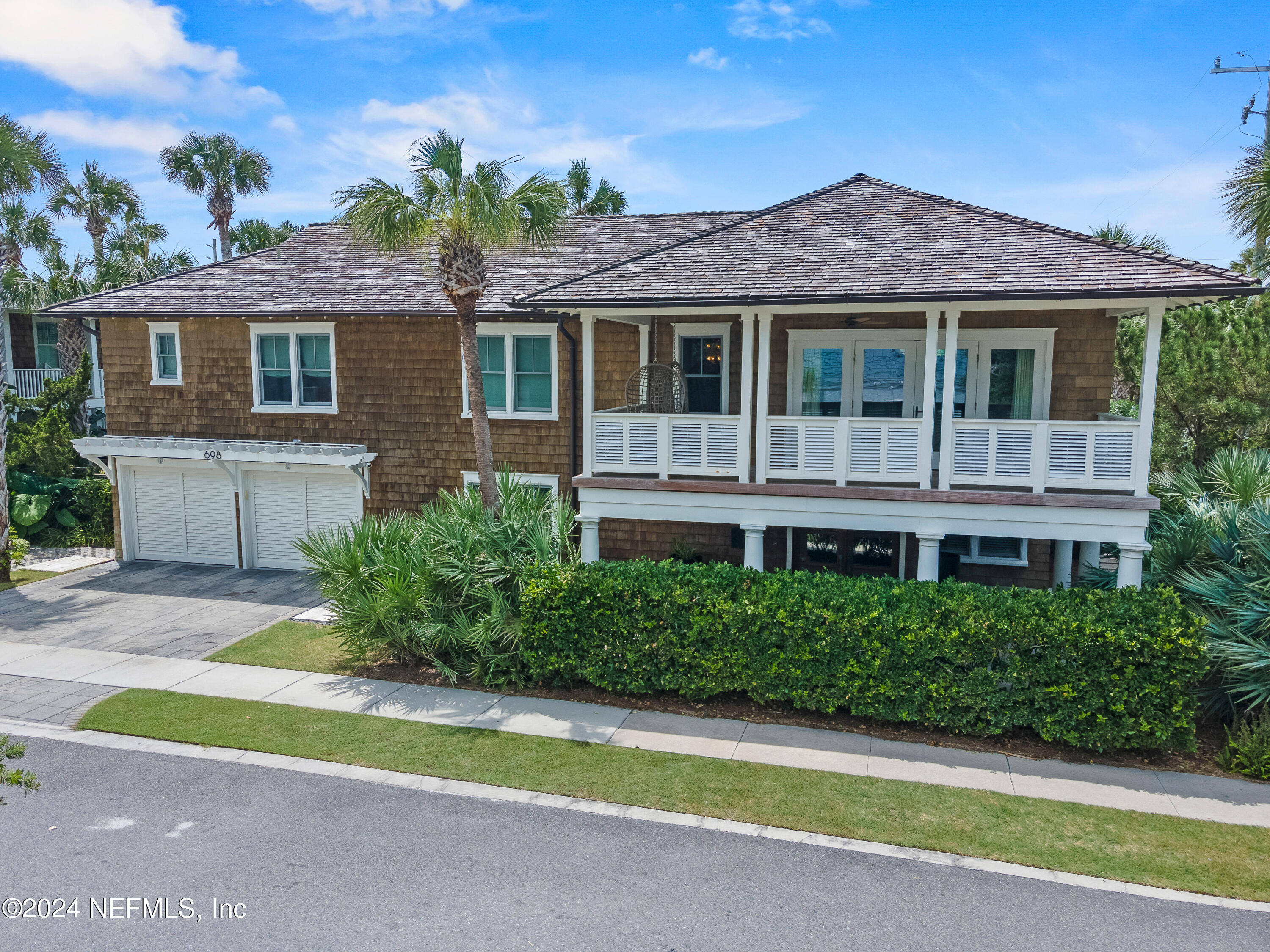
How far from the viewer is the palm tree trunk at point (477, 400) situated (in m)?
12.3

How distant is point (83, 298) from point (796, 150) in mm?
15714

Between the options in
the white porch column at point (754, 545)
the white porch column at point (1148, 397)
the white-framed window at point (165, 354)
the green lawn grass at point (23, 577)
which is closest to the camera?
the white porch column at point (1148, 397)

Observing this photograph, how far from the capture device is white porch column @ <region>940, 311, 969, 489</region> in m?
11.3

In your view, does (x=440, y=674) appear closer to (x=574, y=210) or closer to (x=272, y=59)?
(x=272, y=59)

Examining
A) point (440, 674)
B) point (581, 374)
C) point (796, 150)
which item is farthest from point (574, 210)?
point (440, 674)

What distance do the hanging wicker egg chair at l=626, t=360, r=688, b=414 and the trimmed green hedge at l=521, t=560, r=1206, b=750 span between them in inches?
153

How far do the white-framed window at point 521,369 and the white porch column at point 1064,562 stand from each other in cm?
881

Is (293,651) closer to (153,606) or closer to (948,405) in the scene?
(153,606)

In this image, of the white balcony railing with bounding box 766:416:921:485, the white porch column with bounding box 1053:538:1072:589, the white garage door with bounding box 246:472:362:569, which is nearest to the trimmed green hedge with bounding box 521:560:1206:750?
the white balcony railing with bounding box 766:416:921:485

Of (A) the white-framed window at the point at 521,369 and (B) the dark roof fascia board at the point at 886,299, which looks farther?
(A) the white-framed window at the point at 521,369

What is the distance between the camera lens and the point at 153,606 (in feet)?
49.4

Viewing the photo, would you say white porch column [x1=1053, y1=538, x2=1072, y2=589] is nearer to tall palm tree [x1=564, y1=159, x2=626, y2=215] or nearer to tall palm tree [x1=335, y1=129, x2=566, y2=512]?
tall palm tree [x1=335, y1=129, x2=566, y2=512]

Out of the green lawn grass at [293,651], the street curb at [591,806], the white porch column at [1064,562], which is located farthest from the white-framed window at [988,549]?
the green lawn grass at [293,651]

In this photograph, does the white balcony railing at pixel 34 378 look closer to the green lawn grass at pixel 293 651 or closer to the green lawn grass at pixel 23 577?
the green lawn grass at pixel 23 577
